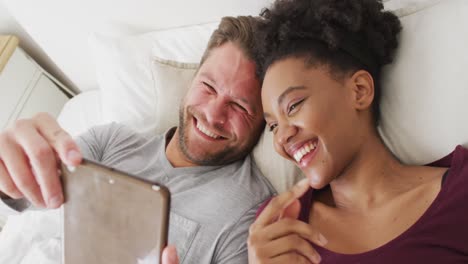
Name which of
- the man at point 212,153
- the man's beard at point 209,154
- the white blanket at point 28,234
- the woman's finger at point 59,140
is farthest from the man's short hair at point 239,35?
the white blanket at point 28,234

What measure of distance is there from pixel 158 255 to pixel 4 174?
32 cm

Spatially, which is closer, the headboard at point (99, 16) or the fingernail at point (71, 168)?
the fingernail at point (71, 168)

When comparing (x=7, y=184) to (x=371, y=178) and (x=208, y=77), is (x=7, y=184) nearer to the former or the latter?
(x=208, y=77)

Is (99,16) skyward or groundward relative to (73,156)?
groundward

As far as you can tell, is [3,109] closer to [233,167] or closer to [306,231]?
[233,167]

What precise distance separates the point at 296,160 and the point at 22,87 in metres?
1.33

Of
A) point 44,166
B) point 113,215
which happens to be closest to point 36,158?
point 44,166

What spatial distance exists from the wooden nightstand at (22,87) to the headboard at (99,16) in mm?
120

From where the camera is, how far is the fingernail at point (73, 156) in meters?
0.58

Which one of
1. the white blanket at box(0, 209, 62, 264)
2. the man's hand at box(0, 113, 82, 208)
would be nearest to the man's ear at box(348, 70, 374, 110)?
the man's hand at box(0, 113, 82, 208)

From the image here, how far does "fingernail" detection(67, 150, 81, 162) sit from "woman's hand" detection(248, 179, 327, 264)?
15.0 inches

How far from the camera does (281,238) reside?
76cm

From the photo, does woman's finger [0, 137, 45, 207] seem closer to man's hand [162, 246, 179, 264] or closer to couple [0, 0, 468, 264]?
couple [0, 0, 468, 264]

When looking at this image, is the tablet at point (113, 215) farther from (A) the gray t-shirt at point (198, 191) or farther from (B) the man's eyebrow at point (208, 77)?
(B) the man's eyebrow at point (208, 77)
